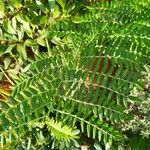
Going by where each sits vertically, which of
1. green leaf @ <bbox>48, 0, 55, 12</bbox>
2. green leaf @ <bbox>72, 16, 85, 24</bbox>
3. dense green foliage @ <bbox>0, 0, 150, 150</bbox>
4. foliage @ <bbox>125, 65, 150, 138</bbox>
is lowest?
foliage @ <bbox>125, 65, 150, 138</bbox>

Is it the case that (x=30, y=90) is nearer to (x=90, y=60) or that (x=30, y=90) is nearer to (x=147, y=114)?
(x=90, y=60)

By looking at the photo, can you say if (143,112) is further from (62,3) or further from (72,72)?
(62,3)

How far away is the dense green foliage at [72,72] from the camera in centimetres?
194

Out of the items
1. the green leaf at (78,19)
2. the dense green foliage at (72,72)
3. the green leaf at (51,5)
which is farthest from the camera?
the green leaf at (51,5)

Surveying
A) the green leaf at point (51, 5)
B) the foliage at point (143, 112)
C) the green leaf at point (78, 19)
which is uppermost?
the green leaf at point (51, 5)

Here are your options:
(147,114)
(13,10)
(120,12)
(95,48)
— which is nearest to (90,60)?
(95,48)

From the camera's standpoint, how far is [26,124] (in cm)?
199

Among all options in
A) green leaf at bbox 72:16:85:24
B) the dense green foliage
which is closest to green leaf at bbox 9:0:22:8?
the dense green foliage

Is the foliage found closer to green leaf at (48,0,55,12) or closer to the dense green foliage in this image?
the dense green foliage

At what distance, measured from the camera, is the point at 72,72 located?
6.78ft

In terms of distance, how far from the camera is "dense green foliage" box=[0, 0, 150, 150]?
194cm

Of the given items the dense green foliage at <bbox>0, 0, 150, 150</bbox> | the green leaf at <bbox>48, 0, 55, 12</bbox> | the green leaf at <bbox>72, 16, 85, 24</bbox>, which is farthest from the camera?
the green leaf at <bbox>48, 0, 55, 12</bbox>

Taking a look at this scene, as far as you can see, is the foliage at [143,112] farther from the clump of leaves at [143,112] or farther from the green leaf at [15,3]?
the green leaf at [15,3]

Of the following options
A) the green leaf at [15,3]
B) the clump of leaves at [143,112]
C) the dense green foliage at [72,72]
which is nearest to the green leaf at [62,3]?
the dense green foliage at [72,72]
